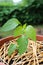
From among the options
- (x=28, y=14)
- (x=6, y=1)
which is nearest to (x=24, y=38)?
(x=28, y=14)

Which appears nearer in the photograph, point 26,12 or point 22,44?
point 22,44

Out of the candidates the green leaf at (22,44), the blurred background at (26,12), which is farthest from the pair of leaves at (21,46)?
the blurred background at (26,12)

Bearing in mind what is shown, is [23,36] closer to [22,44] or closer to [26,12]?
[22,44]

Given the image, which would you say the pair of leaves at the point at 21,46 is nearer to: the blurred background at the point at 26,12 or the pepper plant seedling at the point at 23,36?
the pepper plant seedling at the point at 23,36

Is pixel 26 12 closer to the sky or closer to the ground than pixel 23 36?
closer to the sky

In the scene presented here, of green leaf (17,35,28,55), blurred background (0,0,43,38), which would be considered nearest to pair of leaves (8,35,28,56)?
green leaf (17,35,28,55)

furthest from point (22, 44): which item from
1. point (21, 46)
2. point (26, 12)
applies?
point (26, 12)

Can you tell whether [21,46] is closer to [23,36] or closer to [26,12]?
[23,36]

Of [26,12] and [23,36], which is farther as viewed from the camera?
[26,12]
